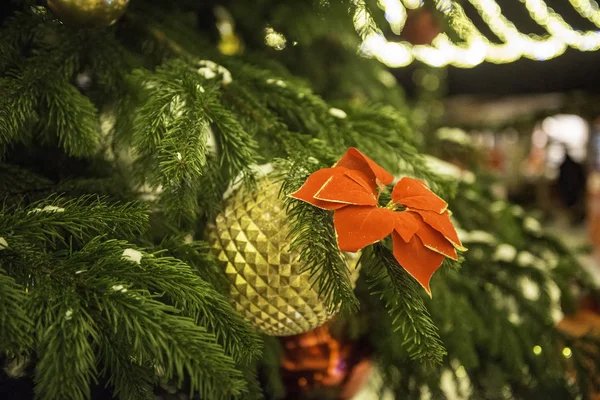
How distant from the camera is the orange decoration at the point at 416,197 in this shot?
40 cm

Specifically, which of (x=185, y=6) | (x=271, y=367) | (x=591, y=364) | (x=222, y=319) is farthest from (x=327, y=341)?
(x=185, y=6)

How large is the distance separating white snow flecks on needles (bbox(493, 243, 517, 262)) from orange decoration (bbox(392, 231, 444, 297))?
0.42m

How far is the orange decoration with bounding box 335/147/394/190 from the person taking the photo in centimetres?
43

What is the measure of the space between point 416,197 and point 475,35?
0.32 m

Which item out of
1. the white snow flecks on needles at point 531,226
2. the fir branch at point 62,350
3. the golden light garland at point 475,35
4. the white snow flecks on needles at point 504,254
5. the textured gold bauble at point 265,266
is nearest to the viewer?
the fir branch at point 62,350

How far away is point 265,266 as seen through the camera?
16.8 inches

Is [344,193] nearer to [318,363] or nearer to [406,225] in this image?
[406,225]

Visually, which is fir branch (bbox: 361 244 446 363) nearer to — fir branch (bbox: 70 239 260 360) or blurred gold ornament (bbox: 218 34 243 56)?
fir branch (bbox: 70 239 260 360)

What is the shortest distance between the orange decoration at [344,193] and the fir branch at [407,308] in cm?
5

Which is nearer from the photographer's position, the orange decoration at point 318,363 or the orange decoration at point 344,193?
the orange decoration at point 344,193

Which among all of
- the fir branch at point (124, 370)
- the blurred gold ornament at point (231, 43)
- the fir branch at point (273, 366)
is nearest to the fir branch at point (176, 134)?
the fir branch at point (124, 370)

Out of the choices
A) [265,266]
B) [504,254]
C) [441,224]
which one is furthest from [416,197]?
[504,254]

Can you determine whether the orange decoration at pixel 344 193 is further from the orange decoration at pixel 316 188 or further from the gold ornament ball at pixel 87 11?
the gold ornament ball at pixel 87 11

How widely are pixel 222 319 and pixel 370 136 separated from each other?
0.26 meters
